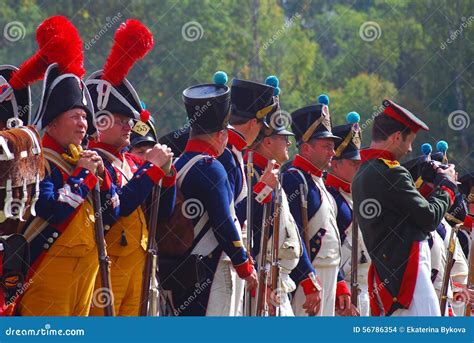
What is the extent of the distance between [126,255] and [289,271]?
160cm

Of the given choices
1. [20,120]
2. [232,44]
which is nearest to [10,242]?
[20,120]

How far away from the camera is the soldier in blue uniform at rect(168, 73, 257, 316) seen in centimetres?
734

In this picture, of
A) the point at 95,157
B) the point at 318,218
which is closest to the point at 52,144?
the point at 95,157

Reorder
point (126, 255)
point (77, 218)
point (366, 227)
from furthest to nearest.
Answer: point (366, 227)
point (126, 255)
point (77, 218)

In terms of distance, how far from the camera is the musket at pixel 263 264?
8.16 meters

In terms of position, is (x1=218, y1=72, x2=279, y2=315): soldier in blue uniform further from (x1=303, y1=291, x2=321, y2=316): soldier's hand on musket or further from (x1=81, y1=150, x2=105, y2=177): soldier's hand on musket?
(x1=81, y1=150, x2=105, y2=177): soldier's hand on musket

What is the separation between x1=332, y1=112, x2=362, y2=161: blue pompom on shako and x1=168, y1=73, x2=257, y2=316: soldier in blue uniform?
7.95ft

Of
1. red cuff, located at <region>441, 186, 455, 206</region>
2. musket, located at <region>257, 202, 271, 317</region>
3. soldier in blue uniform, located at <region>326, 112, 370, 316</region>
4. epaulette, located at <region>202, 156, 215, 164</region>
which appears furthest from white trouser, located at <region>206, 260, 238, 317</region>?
soldier in blue uniform, located at <region>326, 112, 370, 316</region>

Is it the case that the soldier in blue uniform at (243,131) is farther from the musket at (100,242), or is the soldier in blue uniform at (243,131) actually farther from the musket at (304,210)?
the musket at (100,242)

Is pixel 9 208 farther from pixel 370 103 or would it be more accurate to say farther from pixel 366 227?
pixel 370 103

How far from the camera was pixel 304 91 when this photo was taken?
1406 inches

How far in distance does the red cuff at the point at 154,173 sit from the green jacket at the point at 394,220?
1229 millimetres

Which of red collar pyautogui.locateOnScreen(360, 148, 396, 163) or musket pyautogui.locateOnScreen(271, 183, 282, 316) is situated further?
musket pyautogui.locateOnScreen(271, 183, 282, 316)

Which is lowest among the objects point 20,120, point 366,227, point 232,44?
point 232,44
